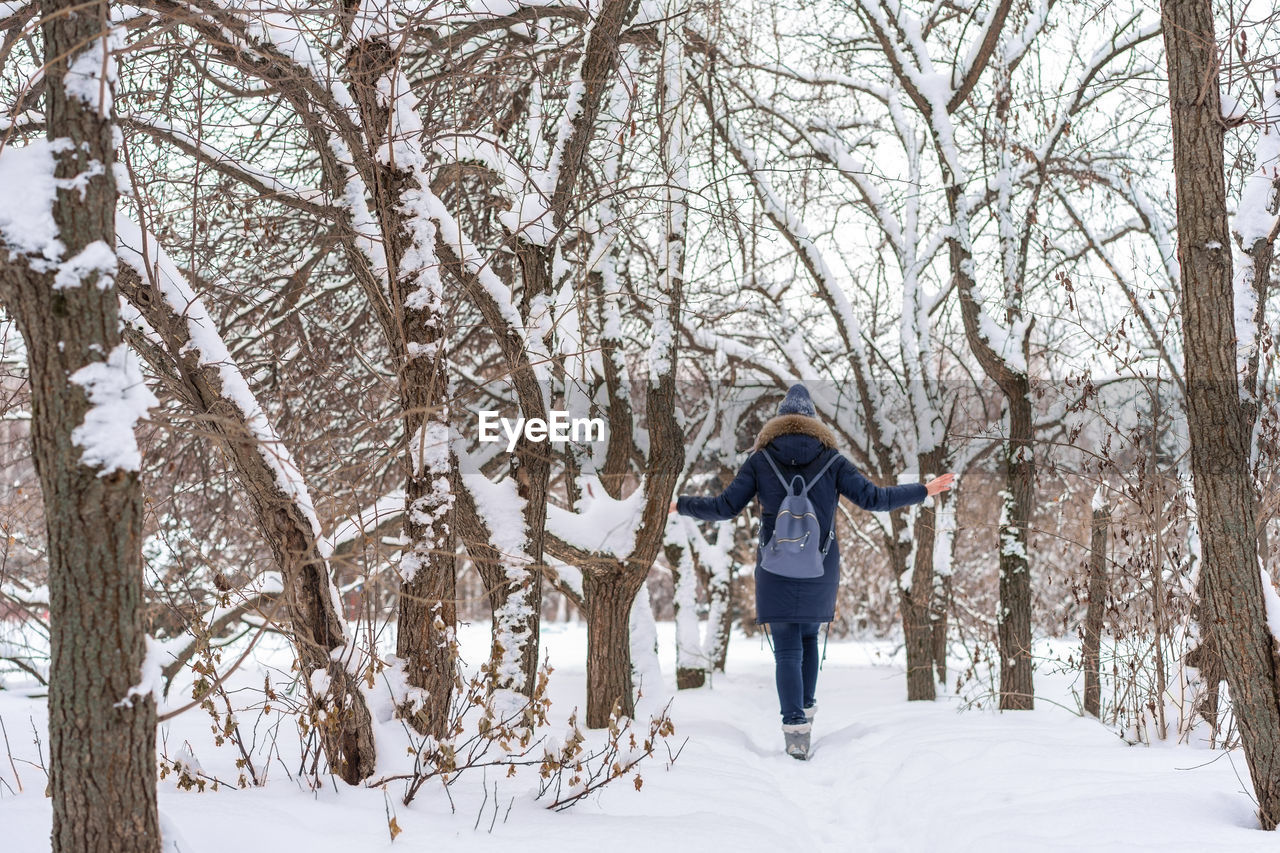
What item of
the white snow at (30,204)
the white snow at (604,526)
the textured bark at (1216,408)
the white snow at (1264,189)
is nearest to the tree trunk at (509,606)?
the white snow at (604,526)

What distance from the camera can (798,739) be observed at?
4492 mm

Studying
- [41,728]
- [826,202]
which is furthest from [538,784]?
[826,202]

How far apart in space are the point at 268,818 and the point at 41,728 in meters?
3.46

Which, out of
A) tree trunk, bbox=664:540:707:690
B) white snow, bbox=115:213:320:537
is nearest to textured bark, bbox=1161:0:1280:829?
white snow, bbox=115:213:320:537

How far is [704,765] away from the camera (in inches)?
156

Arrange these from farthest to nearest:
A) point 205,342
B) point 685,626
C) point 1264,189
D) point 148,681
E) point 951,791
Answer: point 685,626 < point 951,791 < point 1264,189 < point 205,342 < point 148,681

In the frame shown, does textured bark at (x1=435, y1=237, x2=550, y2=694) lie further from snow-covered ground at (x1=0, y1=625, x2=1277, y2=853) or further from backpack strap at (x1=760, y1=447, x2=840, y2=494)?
backpack strap at (x1=760, y1=447, x2=840, y2=494)

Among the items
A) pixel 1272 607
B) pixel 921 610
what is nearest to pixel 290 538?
pixel 1272 607

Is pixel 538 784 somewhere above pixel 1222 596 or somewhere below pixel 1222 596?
below

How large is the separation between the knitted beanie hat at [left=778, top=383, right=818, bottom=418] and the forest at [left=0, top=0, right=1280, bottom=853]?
0.09 meters

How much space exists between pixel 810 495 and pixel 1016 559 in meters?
1.97

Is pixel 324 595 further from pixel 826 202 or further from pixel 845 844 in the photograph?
pixel 826 202

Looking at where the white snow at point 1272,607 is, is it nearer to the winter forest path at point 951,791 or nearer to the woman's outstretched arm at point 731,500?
the winter forest path at point 951,791

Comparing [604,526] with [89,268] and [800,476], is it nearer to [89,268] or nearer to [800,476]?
[800,476]
